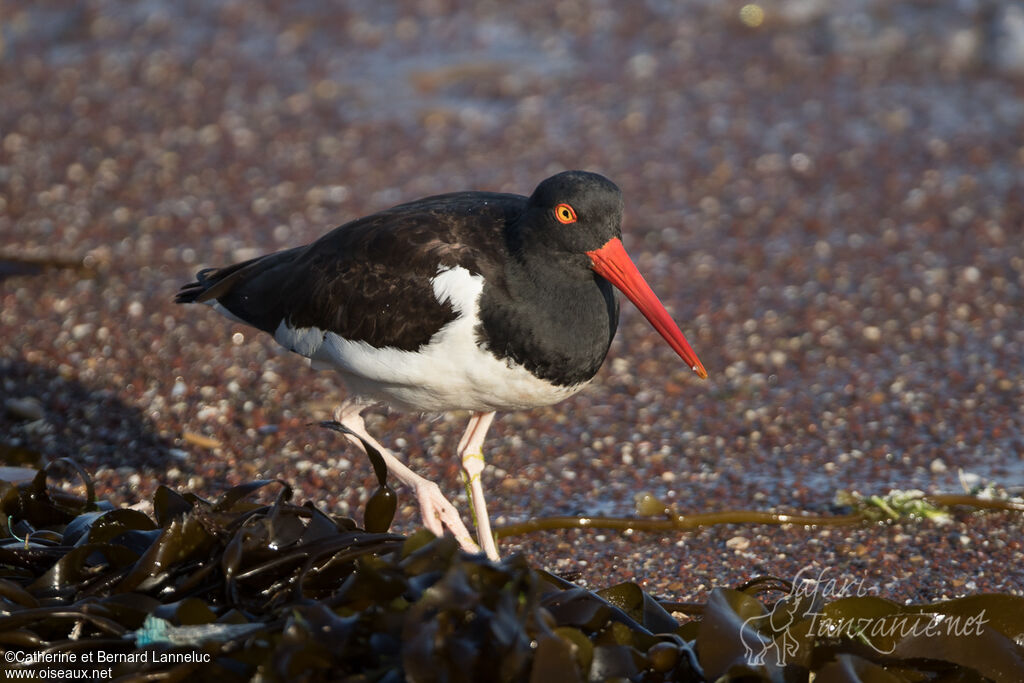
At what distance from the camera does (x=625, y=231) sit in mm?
7355

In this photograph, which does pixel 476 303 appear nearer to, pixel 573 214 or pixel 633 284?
pixel 573 214

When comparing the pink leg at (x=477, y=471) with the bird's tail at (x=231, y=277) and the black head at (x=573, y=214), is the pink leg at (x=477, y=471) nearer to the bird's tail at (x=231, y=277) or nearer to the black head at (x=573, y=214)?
the black head at (x=573, y=214)

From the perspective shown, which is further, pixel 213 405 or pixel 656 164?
pixel 656 164

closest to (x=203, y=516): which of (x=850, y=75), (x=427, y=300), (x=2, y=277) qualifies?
(x=427, y=300)

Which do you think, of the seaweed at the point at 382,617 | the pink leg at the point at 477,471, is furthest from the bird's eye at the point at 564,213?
the seaweed at the point at 382,617

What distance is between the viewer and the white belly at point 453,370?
379cm

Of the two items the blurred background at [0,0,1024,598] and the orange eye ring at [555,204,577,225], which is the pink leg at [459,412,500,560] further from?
the orange eye ring at [555,204,577,225]

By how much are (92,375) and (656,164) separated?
434cm

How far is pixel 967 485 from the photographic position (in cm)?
473

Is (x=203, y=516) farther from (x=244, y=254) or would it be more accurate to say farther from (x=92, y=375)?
(x=244, y=254)

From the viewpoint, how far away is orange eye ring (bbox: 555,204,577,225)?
382 cm

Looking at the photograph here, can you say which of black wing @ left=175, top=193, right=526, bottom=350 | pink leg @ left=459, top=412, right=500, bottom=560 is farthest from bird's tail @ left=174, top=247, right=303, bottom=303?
pink leg @ left=459, top=412, right=500, bottom=560

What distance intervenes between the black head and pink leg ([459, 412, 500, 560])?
787 millimetres

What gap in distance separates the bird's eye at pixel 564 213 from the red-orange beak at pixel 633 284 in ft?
0.44
